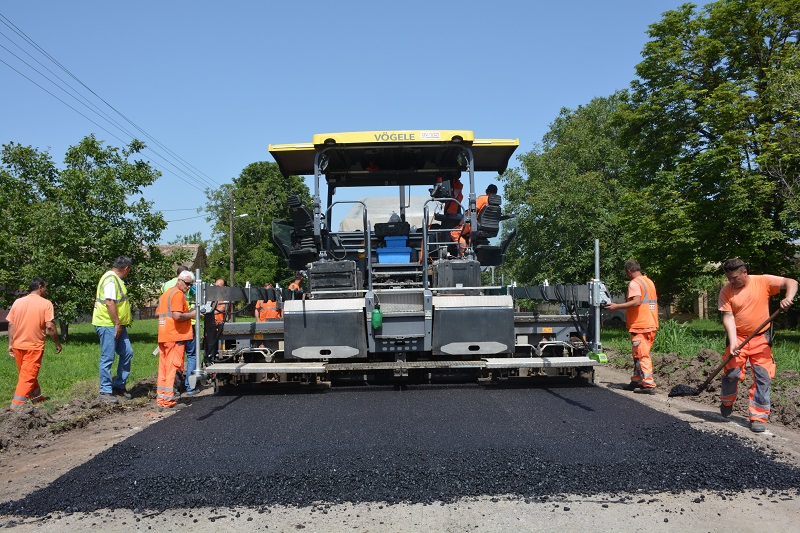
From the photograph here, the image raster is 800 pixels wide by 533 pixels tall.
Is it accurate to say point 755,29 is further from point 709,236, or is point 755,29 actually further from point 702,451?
point 702,451

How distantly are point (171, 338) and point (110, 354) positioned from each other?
0.96 m

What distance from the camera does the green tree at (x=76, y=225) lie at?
16969mm

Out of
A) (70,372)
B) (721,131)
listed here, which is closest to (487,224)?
(70,372)

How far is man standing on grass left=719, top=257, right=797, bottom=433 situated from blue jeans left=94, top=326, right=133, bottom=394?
580 centimetres

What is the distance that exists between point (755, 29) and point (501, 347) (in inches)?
586

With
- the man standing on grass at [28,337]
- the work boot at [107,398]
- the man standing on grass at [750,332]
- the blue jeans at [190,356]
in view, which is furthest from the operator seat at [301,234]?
the man standing on grass at [750,332]

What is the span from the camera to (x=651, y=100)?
19.1m

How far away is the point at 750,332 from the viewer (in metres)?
5.45

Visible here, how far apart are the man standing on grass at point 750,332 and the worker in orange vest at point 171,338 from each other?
488 cm

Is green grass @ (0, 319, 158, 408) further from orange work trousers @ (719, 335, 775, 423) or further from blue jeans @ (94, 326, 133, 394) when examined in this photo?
orange work trousers @ (719, 335, 775, 423)

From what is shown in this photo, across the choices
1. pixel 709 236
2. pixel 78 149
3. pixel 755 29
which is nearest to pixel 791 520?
pixel 709 236

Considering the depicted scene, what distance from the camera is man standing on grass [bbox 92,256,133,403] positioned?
7.17m

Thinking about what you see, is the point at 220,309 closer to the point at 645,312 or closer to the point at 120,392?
the point at 120,392

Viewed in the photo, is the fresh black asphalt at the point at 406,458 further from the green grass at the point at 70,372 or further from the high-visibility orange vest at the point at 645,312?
the green grass at the point at 70,372
